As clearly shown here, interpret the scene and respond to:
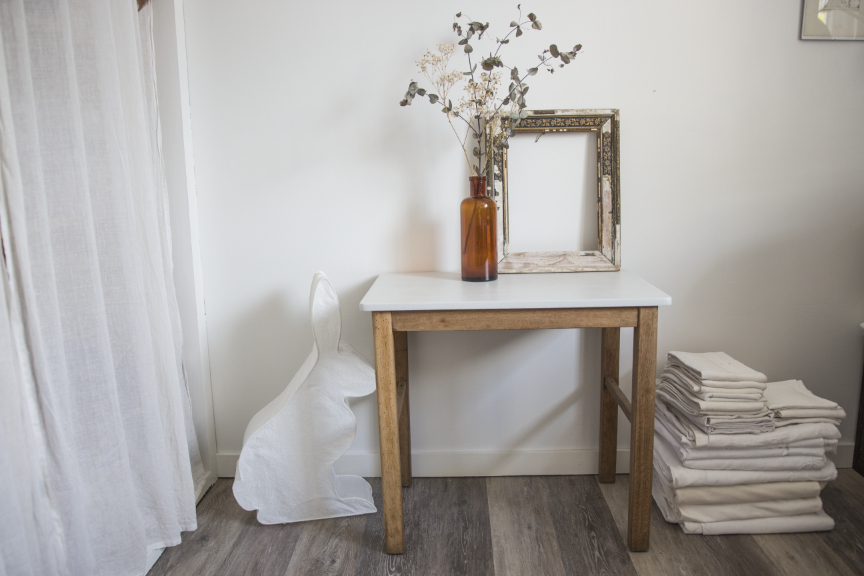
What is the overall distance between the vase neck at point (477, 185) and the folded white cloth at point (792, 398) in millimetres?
1093

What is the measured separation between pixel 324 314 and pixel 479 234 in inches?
21.4

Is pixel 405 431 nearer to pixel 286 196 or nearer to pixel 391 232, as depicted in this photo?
pixel 391 232

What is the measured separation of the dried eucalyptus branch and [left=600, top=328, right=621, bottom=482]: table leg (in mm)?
745

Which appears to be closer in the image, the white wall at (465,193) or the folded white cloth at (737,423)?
the folded white cloth at (737,423)

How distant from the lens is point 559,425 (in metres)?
2.04

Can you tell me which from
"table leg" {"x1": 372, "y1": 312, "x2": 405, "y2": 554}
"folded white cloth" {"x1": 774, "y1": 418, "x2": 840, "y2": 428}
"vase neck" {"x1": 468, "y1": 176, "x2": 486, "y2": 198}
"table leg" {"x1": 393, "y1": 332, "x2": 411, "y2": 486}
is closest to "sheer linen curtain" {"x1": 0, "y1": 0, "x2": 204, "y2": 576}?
"table leg" {"x1": 372, "y1": 312, "x2": 405, "y2": 554}

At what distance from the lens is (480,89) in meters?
1.70

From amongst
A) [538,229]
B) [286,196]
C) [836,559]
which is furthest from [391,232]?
[836,559]

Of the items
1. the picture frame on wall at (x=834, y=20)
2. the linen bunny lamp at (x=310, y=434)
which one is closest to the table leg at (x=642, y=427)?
the linen bunny lamp at (x=310, y=434)

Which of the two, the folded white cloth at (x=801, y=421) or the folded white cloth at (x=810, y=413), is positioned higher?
the folded white cloth at (x=810, y=413)

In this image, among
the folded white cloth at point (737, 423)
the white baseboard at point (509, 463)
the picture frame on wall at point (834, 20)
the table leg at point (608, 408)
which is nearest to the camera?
the folded white cloth at point (737, 423)

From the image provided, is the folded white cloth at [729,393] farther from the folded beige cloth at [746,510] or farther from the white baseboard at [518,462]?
the white baseboard at [518,462]

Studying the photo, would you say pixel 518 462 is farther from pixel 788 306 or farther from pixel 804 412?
pixel 788 306

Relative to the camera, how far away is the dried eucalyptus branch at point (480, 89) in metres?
1.67
